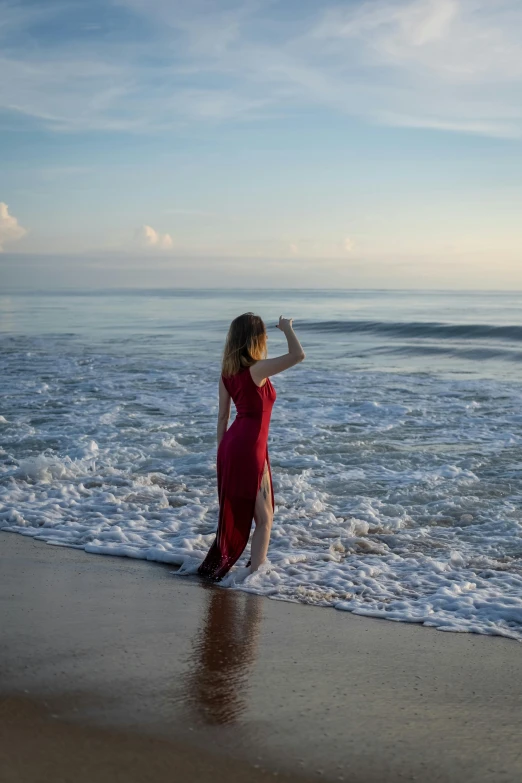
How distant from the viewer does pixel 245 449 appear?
17.3ft

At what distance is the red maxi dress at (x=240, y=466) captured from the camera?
5.26m

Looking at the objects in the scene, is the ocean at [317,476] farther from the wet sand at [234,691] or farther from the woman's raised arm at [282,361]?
the woman's raised arm at [282,361]

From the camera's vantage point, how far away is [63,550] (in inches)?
231

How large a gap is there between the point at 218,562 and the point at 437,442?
563 cm

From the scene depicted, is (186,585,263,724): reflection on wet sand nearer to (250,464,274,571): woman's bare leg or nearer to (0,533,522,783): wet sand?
(0,533,522,783): wet sand

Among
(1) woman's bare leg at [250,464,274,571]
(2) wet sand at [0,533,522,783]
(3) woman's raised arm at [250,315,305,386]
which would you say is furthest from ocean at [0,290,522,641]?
(3) woman's raised arm at [250,315,305,386]

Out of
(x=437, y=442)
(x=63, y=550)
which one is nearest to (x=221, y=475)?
(x=63, y=550)

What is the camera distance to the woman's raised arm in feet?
16.6

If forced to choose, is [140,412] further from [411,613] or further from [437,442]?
[411,613]

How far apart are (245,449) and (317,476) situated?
3.36 m

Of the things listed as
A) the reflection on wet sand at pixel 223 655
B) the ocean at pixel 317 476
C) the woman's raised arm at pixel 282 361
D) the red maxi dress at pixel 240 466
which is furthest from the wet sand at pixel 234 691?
the woman's raised arm at pixel 282 361

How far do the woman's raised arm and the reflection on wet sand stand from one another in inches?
57.3

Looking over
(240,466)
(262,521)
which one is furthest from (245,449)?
(262,521)

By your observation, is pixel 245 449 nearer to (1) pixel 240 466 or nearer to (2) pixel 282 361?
(1) pixel 240 466
